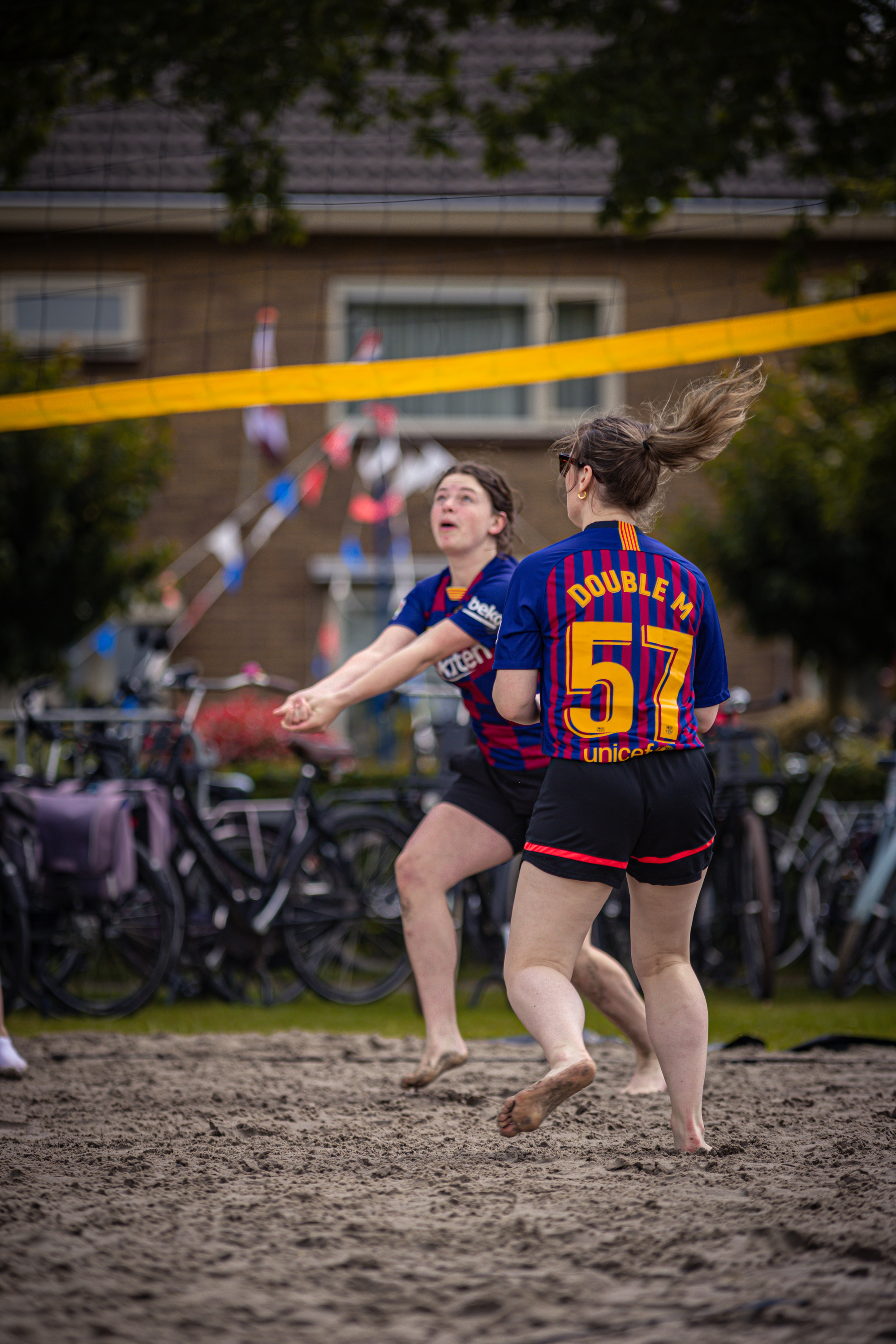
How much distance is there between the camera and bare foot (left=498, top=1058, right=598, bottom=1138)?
2.92 metres

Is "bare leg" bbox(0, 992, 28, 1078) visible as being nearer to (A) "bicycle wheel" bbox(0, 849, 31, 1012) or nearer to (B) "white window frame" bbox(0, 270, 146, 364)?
(A) "bicycle wheel" bbox(0, 849, 31, 1012)

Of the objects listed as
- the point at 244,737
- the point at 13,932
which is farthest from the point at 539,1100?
the point at 244,737

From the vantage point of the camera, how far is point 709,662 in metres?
3.37

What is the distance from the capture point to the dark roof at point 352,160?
14.2m

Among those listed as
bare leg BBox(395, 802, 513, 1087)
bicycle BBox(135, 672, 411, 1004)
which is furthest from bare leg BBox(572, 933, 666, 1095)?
bicycle BBox(135, 672, 411, 1004)

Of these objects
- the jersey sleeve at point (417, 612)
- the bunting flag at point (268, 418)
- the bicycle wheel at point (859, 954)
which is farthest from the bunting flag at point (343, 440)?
the jersey sleeve at point (417, 612)

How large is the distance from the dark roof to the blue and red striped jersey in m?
10.7

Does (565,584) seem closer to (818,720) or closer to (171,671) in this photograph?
(171,671)

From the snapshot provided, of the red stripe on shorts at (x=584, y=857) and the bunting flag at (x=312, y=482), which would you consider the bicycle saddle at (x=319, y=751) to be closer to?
the red stripe on shorts at (x=584, y=857)

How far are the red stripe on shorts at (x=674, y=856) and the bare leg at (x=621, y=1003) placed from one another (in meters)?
1.05

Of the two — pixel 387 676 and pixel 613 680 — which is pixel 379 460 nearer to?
pixel 387 676

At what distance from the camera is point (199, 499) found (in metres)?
14.6

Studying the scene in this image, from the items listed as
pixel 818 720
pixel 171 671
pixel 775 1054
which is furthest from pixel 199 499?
pixel 775 1054

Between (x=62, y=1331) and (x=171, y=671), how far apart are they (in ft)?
15.8
